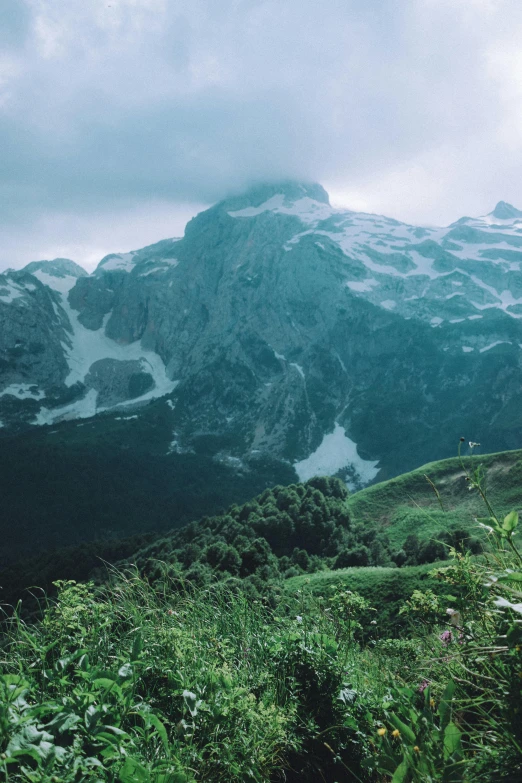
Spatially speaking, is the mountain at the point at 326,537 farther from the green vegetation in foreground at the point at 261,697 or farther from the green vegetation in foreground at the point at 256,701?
the green vegetation in foreground at the point at 256,701

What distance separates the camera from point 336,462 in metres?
158

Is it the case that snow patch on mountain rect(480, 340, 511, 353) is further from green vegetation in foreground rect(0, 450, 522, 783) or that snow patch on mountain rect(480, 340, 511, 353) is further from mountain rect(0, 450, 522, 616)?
green vegetation in foreground rect(0, 450, 522, 783)

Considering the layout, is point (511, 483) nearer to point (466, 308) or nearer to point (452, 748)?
point (452, 748)

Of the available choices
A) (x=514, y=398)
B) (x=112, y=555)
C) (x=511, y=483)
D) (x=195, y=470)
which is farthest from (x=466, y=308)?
(x=112, y=555)

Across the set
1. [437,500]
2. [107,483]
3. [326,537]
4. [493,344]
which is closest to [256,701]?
[326,537]

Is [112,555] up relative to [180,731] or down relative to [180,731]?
down

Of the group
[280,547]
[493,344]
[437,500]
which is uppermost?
[493,344]

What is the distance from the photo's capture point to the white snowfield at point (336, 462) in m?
151

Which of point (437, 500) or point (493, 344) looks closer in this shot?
point (437, 500)

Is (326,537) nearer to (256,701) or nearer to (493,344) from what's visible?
(256,701)

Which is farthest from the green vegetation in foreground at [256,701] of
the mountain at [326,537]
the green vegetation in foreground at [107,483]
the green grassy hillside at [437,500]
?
the green vegetation in foreground at [107,483]

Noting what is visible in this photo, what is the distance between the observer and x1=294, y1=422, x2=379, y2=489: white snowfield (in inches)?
5935

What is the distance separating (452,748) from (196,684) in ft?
7.03

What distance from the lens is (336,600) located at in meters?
6.22
